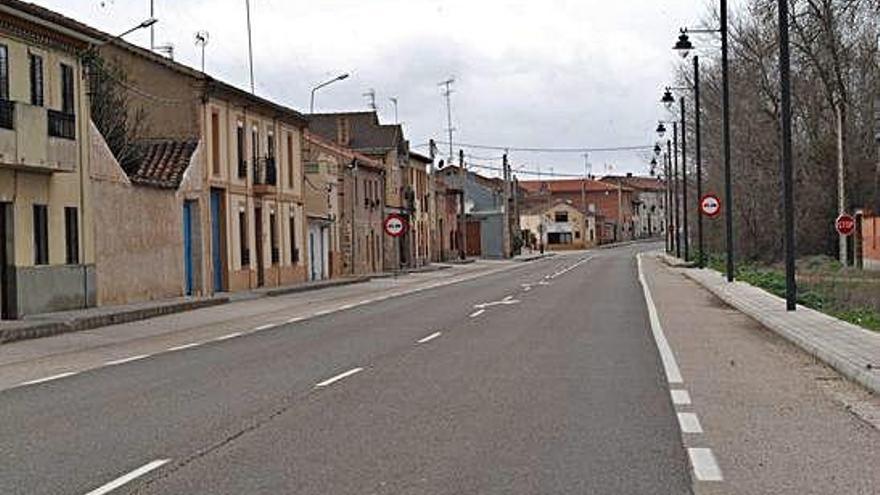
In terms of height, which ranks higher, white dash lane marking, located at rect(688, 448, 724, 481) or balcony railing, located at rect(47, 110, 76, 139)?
balcony railing, located at rect(47, 110, 76, 139)

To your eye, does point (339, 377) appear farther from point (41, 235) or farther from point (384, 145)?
point (384, 145)

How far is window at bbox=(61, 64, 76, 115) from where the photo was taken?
31.8 metres

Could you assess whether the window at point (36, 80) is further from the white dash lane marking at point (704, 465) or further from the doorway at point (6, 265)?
the white dash lane marking at point (704, 465)

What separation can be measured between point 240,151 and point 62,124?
1687 centimetres

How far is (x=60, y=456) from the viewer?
33.8 feet

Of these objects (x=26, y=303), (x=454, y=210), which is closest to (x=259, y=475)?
(x=26, y=303)

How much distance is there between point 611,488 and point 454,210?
107m

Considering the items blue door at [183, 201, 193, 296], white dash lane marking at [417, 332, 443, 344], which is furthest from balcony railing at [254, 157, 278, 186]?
white dash lane marking at [417, 332, 443, 344]

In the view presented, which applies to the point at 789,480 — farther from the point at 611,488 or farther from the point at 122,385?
the point at 122,385

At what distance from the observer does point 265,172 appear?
5009 cm

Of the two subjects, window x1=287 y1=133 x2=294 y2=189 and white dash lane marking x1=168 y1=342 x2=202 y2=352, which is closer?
white dash lane marking x1=168 y1=342 x2=202 y2=352

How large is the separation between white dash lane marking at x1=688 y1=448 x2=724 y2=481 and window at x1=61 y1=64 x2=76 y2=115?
2461 centimetres

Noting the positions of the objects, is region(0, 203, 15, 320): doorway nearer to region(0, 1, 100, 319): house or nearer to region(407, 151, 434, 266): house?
region(0, 1, 100, 319): house

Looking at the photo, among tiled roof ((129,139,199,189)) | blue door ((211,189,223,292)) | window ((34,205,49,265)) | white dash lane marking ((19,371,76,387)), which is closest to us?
white dash lane marking ((19,371,76,387))
